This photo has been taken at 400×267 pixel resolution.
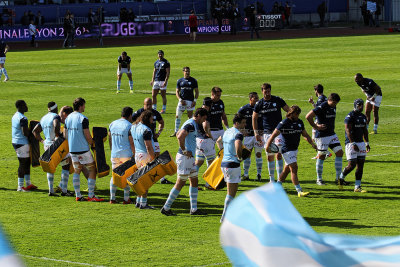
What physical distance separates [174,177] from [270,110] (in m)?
2.97

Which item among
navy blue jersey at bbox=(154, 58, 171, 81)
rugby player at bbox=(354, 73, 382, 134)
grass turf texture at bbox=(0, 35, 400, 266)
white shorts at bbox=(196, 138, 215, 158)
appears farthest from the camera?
navy blue jersey at bbox=(154, 58, 171, 81)

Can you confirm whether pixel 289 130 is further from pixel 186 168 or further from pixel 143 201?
pixel 143 201

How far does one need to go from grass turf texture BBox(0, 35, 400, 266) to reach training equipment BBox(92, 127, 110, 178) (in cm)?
75

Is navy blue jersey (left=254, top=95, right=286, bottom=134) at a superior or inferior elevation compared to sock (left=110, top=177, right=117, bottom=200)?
superior

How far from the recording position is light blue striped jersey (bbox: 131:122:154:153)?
51.0 ft

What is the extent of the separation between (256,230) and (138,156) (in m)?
11.3

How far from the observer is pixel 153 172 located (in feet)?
50.9

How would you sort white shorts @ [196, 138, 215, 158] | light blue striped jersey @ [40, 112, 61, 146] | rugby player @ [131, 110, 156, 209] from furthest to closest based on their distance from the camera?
white shorts @ [196, 138, 215, 158] → light blue striped jersey @ [40, 112, 61, 146] → rugby player @ [131, 110, 156, 209]

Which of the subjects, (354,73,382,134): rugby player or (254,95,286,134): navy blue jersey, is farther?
(354,73,382,134): rugby player

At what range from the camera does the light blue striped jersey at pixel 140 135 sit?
15.6m

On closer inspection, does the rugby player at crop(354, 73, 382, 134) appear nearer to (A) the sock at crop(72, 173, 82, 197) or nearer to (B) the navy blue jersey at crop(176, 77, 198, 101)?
(B) the navy blue jersey at crop(176, 77, 198, 101)

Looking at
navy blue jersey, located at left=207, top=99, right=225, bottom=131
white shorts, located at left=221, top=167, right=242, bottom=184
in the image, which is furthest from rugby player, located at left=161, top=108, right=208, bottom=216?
navy blue jersey, located at left=207, top=99, right=225, bottom=131

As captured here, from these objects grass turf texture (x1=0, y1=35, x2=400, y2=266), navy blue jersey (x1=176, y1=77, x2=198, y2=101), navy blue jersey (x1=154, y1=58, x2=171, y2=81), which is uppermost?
navy blue jersey (x1=154, y1=58, x2=171, y2=81)

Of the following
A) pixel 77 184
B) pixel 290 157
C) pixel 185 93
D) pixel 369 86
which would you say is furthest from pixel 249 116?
pixel 369 86
